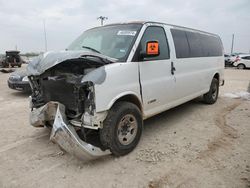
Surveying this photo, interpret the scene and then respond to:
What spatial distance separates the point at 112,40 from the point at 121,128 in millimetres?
1552

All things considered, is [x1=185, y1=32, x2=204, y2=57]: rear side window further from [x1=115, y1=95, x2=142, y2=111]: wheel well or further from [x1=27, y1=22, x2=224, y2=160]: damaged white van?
[x1=115, y1=95, x2=142, y2=111]: wheel well

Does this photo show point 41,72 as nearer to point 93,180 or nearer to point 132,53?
point 132,53

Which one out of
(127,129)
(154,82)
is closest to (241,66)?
(154,82)

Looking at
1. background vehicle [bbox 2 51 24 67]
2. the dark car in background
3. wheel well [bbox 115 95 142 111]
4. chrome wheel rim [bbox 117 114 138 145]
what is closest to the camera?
chrome wheel rim [bbox 117 114 138 145]

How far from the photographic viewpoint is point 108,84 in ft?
10.1

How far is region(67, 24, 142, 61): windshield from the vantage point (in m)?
3.61

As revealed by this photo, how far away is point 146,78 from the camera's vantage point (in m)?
3.77

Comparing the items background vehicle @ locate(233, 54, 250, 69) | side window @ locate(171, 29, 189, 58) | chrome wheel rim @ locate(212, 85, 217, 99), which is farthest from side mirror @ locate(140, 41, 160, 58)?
background vehicle @ locate(233, 54, 250, 69)

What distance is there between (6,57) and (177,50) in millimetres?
24441

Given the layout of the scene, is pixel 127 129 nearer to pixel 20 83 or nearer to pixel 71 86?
pixel 71 86

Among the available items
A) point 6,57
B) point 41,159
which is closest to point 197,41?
point 41,159

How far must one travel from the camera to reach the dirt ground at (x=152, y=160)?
9.37 feet

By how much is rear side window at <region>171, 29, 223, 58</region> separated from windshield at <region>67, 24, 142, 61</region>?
122 cm

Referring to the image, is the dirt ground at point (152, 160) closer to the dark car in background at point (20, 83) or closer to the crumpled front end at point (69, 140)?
the crumpled front end at point (69, 140)
